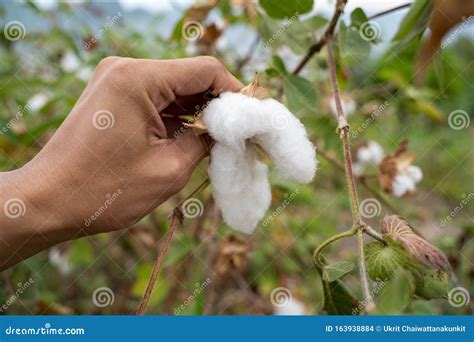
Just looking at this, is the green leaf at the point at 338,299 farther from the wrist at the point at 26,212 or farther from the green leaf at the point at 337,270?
the wrist at the point at 26,212

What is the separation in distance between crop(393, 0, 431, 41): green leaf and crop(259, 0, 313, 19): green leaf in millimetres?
174

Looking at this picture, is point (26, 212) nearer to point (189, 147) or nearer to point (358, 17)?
point (189, 147)

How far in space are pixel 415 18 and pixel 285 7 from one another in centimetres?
23

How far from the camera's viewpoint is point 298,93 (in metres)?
1.02

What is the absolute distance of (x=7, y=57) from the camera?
1899 millimetres

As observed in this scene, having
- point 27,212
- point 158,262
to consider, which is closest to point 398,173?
point 158,262

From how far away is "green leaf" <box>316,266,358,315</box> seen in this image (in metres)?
0.77

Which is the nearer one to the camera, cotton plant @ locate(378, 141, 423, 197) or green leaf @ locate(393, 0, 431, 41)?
green leaf @ locate(393, 0, 431, 41)

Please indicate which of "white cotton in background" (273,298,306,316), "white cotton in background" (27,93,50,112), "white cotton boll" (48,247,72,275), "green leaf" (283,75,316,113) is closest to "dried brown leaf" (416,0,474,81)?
"green leaf" (283,75,316,113)

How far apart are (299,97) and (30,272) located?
883 mm

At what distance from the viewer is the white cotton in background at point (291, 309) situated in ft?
5.00

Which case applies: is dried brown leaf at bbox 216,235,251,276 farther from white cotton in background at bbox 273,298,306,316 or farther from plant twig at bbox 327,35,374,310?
plant twig at bbox 327,35,374,310

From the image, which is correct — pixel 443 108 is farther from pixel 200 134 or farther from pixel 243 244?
pixel 200 134

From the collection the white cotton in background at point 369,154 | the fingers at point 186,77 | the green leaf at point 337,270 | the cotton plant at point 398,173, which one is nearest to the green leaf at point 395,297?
the green leaf at point 337,270
